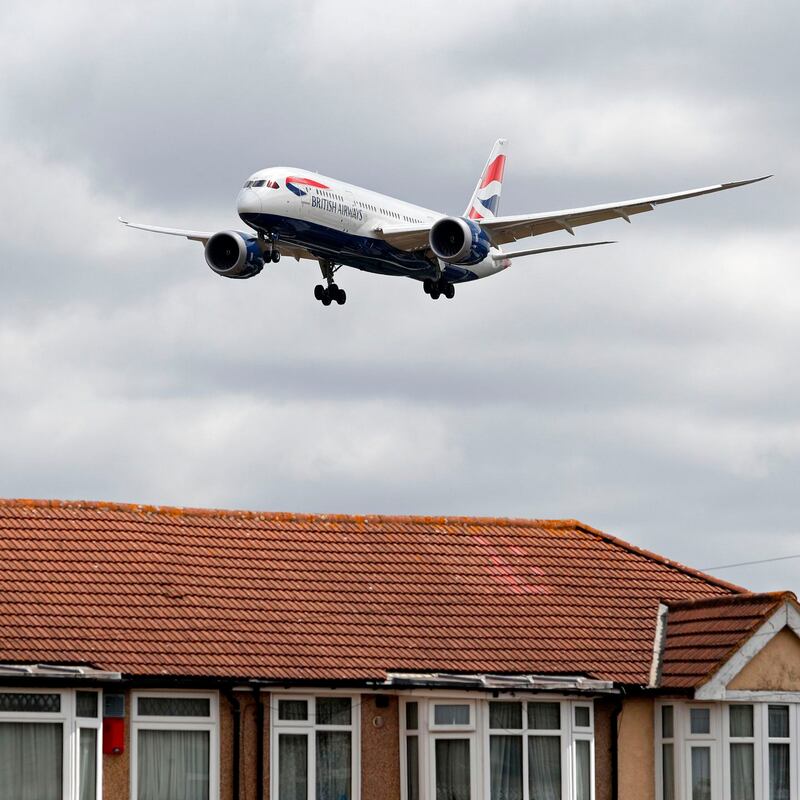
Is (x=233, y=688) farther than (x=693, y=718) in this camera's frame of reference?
No

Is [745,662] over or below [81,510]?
below

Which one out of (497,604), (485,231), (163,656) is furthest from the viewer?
(485,231)

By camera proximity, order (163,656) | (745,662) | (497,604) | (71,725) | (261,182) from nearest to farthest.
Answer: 1. (71,725)
2. (163,656)
3. (745,662)
4. (497,604)
5. (261,182)

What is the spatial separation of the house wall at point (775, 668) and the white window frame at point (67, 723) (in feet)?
27.3

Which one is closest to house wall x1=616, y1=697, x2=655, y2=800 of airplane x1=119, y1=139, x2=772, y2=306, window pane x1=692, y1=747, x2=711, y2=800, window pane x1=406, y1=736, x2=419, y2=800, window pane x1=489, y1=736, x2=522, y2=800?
window pane x1=692, y1=747, x2=711, y2=800

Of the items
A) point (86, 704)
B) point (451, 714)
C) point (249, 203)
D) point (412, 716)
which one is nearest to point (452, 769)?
point (451, 714)

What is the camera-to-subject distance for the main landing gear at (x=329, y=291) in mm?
49031

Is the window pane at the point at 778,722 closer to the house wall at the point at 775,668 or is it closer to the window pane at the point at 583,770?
the house wall at the point at 775,668

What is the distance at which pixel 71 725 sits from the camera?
2019 centimetres

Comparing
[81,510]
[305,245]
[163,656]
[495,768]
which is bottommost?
[495,768]

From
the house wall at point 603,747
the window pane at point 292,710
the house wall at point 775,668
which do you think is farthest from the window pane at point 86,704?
the house wall at point 775,668

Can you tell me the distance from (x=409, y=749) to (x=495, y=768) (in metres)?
1.10

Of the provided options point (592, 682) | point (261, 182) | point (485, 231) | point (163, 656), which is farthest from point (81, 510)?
point (485, 231)

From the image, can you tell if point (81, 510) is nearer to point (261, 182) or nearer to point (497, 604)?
point (497, 604)
